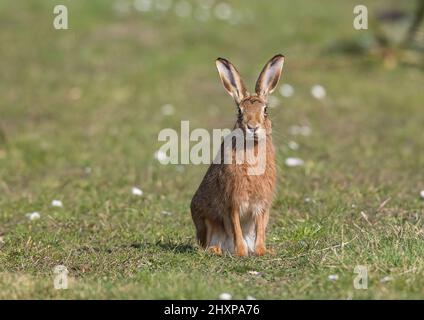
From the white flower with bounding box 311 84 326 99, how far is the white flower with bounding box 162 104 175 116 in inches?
90.0

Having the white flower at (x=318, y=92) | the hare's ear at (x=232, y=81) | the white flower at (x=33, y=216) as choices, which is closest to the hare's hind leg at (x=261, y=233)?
the hare's ear at (x=232, y=81)

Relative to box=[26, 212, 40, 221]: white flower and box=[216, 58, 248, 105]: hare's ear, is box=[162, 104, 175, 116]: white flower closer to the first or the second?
box=[26, 212, 40, 221]: white flower

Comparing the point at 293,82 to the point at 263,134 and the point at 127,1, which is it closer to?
the point at 127,1

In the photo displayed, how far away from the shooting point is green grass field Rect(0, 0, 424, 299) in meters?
5.90

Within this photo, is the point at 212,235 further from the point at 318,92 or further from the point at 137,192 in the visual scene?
the point at 318,92

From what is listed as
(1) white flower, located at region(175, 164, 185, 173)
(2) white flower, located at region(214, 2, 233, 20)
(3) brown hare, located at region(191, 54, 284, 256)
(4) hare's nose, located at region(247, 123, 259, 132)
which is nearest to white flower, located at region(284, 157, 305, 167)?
(1) white flower, located at region(175, 164, 185, 173)

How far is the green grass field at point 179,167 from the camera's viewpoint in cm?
590

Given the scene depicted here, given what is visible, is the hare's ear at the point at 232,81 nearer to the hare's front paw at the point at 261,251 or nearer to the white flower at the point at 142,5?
the hare's front paw at the point at 261,251

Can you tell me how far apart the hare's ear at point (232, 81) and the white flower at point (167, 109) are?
6.08m

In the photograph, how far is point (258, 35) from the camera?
17.2 metres

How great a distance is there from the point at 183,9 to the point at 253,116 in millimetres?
12507

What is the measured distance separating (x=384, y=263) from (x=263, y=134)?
1263mm

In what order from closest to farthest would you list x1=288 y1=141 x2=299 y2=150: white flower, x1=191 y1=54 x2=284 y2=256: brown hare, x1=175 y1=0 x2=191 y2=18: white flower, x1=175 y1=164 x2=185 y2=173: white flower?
x1=191 y1=54 x2=284 y2=256: brown hare → x1=175 y1=164 x2=185 y2=173: white flower → x1=288 y1=141 x2=299 y2=150: white flower → x1=175 y1=0 x2=191 y2=18: white flower

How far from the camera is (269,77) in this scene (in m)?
6.64
